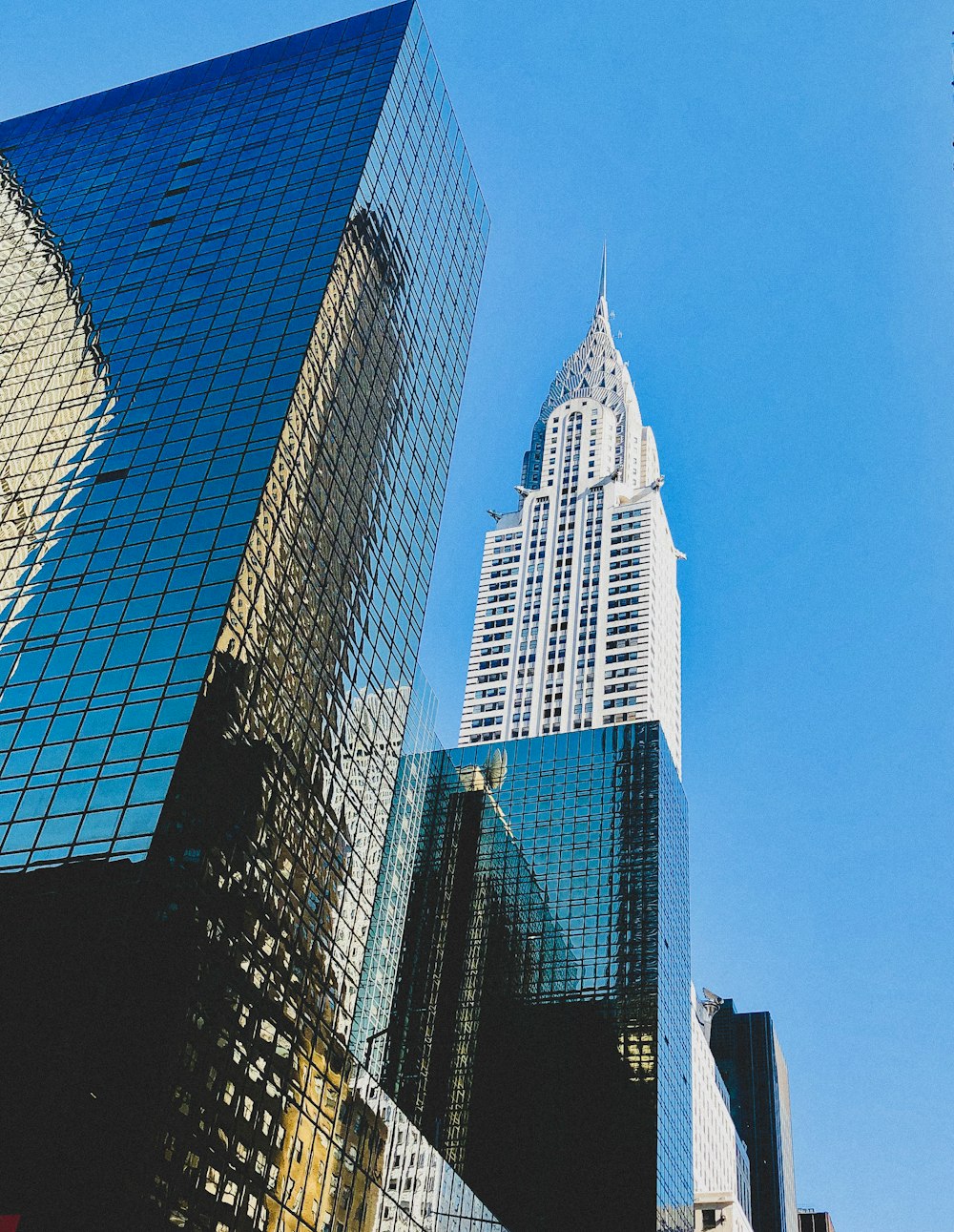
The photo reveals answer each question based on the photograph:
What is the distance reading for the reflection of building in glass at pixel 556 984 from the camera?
107688mm

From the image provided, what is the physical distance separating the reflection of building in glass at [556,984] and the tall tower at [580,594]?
64.4 ft

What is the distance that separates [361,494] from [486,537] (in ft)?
364

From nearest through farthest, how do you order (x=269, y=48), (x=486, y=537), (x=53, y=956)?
1. (x=53, y=956)
2. (x=269, y=48)
3. (x=486, y=537)

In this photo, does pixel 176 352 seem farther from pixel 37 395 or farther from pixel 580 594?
pixel 580 594

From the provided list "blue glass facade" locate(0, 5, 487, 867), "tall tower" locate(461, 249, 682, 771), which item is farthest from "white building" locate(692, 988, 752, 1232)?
"blue glass facade" locate(0, 5, 487, 867)

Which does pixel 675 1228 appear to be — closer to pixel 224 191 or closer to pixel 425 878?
pixel 425 878

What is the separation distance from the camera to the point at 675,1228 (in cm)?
10756

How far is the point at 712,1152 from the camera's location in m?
152

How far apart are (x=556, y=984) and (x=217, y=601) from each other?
73.7 metres

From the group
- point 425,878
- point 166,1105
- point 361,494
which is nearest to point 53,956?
point 166,1105

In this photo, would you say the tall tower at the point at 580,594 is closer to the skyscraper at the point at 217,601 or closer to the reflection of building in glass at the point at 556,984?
the reflection of building in glass at the point at 556,984

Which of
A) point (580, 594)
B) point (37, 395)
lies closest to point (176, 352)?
point (37, 395)

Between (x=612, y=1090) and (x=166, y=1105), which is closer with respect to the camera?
(x=166, y=1105)

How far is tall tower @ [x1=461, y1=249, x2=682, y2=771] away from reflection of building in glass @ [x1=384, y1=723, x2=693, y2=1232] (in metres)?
19.6
